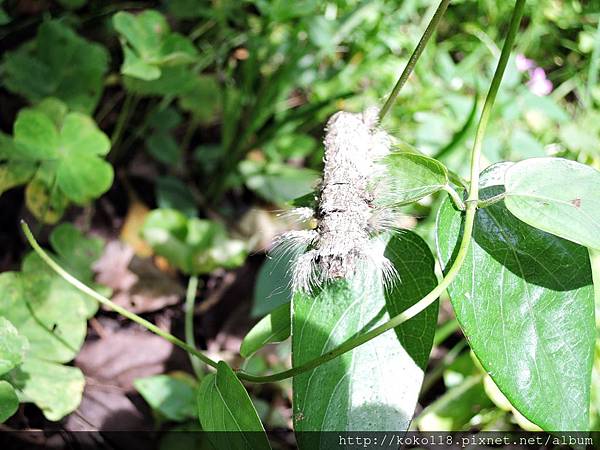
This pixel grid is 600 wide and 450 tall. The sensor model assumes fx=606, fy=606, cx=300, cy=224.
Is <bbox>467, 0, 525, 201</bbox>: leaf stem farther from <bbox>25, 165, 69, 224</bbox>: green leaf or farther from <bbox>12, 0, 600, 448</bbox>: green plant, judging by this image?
<bbox>25, 165, 69, 224</bbox>: green leaf

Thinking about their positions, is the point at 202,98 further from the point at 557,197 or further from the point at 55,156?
the point at 557,197

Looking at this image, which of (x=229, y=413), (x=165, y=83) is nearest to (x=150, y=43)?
(x=165, y=83)

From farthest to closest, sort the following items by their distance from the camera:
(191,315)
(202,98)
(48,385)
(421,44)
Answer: (202,98)
(191,315)
(48,385)
(421,44)

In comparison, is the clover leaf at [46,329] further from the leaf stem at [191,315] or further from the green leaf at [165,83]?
the green leaf at [165,83]

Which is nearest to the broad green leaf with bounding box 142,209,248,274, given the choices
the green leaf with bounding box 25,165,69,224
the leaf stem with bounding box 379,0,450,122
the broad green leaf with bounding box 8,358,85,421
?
the green leaf with bounding box 25,165,69,224

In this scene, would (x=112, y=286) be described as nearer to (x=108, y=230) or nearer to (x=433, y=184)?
(x=108, y=230)

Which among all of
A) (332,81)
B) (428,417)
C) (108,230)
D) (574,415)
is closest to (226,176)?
(108,230)

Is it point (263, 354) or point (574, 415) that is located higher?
point (574, 415)
